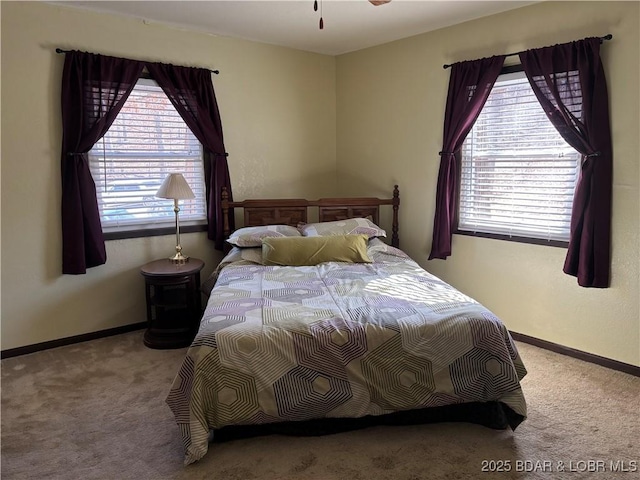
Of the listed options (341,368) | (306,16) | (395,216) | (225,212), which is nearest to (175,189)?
(225,212)

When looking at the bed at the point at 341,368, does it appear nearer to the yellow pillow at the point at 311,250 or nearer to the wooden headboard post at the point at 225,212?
the yellow pillow at the point at 311,250

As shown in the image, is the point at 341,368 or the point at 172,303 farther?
the point at 172,303

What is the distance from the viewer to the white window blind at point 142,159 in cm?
374

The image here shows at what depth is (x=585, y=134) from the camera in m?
3.12

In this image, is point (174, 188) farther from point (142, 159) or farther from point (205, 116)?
point (205, 116)

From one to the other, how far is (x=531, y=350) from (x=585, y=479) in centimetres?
151

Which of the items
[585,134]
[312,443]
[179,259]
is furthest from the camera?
[179,259]

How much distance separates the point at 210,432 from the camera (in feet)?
7.80

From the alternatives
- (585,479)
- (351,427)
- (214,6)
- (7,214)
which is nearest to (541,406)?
(585,479)

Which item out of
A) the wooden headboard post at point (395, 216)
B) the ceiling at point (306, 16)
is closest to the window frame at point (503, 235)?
the ceiling at point (306, 16)

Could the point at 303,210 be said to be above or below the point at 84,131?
below

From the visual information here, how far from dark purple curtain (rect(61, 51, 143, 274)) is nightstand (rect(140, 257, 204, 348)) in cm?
46

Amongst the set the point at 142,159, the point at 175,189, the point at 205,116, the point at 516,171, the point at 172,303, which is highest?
the point at 205,116

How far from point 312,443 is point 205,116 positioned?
9.20ft
